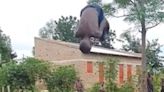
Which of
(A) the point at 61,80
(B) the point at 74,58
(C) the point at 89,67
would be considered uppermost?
(A) the point at 61,80

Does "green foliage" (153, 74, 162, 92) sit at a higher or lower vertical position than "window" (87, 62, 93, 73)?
higher

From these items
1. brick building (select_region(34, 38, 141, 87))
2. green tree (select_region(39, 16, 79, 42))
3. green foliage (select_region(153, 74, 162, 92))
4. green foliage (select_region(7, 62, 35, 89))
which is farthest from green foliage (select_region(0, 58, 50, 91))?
green tree (select_region(39, 16, 79, 42))

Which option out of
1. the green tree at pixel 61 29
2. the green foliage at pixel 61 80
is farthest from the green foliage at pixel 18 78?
the green tree at pixel 61 29

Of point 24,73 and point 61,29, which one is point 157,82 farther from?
point 61,29

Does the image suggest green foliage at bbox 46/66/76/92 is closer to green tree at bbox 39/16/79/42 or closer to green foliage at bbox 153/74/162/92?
green foliage at bbox 153/74/162/92

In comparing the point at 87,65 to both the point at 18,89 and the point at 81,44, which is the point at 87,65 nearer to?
the point at 18,89

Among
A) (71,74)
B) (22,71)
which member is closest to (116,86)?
(71,74)

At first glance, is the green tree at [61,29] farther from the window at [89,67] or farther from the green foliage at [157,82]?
the green foliage at [157,82]

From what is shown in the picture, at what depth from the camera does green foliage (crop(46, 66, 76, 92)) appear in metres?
16.3

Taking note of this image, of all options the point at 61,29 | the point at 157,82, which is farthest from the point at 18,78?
the point at 61,29

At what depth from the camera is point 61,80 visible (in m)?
16.4

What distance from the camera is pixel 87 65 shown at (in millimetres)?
29672

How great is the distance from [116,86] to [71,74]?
2281 millimetres

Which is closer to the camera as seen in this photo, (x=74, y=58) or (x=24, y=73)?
(x=24, y=73)
